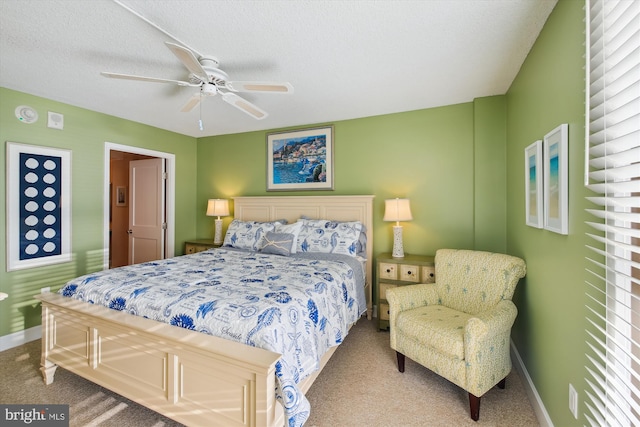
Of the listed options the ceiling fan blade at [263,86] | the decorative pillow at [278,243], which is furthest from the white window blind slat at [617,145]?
the decorative pillow at [278,243]

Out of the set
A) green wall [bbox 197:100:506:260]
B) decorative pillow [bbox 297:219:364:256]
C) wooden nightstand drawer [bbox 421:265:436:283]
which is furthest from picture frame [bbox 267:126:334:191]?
wooden nightstand drawer [bbox 421:265:436:283]

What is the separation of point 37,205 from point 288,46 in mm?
3094

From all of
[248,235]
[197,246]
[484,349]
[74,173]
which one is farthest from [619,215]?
[74,173]

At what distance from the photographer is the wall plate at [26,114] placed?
109 inches

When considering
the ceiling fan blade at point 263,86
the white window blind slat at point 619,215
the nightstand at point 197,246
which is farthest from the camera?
the nightstand at point 197,246

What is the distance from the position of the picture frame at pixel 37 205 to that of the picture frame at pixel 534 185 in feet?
14.7

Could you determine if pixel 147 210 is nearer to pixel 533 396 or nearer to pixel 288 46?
pixel 288 46

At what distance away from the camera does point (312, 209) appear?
374 cm

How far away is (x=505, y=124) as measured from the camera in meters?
2.87

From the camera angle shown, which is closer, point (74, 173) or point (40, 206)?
point (40, 206)

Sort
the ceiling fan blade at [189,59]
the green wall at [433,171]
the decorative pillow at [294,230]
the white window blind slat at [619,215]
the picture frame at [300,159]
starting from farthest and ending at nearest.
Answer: the picture frame at [300,159]
the decorative pillow at [294,230]
the green wall at [433,171]
the ceiling fan blade at [189,59]
the white window blind slat at [619,215]

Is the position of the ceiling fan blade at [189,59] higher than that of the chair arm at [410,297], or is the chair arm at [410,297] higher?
the ceiling fan blade at [189,59]

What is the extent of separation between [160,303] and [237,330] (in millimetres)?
607

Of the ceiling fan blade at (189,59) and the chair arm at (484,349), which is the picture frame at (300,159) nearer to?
the ceiling fan blade at (189,59)
